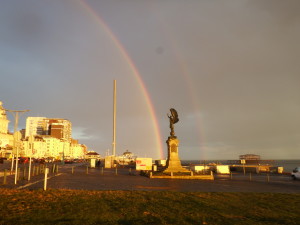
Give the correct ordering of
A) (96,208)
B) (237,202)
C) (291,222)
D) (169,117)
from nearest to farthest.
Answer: (291,222)
(96,208)
(237,202)
(169,117)

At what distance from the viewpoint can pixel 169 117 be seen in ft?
125

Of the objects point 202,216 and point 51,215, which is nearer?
point 51,215

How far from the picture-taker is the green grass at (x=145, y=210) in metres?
9.05

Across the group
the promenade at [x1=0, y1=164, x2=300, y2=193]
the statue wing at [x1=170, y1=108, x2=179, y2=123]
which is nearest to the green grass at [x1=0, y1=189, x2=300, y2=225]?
the promenade at [x1=0, y1=164, x2=300, y2=193]

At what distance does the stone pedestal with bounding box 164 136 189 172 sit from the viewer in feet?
114

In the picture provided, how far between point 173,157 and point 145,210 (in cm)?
2518

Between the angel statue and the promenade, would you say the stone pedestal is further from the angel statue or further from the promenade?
the promenade

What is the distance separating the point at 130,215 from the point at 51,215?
296 cm

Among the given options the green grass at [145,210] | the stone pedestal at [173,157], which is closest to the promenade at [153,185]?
the green grass at [145,210]

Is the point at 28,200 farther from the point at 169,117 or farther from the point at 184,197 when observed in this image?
the point at 169,117

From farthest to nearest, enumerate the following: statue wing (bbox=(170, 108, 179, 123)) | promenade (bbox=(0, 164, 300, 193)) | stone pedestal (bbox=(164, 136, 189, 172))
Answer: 1. statue wing (bbox=(170, 108, 179, 123))
2. stone pedestal (bbox=(164, 136, 189, 172))
3. promenade (bbox=(0, 164, 300, 193))

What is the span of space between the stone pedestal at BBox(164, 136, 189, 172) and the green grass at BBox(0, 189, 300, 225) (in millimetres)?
20618

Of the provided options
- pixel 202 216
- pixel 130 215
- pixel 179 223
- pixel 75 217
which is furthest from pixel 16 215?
pixel 202 216

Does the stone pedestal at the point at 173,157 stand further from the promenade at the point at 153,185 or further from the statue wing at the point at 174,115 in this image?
the promenade at the point at 153,185
